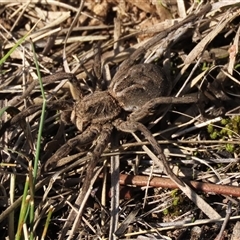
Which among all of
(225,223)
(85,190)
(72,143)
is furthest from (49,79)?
(225,223)

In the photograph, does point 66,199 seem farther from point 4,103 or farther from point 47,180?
point 4,103

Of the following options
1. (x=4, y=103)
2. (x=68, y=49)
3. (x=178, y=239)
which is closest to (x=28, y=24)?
(x=68, y=49)

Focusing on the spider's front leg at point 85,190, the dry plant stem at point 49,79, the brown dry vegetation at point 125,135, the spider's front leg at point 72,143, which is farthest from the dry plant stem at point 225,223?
the dry plant stem at point 49,79

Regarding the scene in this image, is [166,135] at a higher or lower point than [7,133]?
lower

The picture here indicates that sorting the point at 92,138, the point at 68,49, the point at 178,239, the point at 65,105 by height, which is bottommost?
the point at 178,239

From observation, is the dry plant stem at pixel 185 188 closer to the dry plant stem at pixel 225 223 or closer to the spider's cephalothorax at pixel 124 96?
the dry plant stem at pixel 225 223
